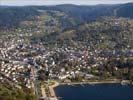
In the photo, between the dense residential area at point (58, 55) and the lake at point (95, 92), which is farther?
the dense residential area at point (58, 55)

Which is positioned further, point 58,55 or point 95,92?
point 58,55

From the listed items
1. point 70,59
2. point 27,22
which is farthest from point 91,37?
point 27,22

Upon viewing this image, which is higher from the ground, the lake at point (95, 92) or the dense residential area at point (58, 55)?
the lake at point (95, 92)

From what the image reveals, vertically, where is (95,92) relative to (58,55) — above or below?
above

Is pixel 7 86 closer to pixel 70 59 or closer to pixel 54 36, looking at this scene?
pixel 70 59
